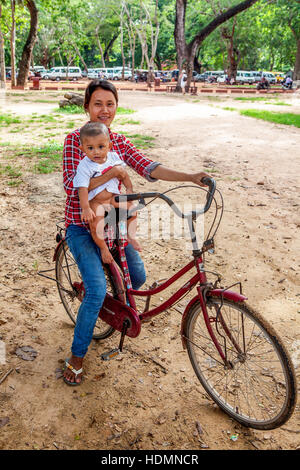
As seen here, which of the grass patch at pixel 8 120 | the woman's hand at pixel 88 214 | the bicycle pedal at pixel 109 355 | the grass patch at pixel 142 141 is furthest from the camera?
the grass patch at pixel 8 120

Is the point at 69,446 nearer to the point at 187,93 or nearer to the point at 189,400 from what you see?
the point at 189,400

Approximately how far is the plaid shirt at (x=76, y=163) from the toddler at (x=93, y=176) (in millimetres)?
86

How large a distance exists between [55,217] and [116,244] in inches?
115

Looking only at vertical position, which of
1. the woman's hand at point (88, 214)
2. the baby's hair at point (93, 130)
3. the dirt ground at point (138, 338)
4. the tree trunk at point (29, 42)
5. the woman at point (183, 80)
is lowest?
the dirt ground at point (138, 338)

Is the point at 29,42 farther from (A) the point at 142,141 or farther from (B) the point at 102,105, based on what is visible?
(B) the point at 102,105

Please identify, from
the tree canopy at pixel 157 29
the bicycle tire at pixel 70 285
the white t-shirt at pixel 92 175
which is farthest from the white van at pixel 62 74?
the white t-shirt at pixel 92 175

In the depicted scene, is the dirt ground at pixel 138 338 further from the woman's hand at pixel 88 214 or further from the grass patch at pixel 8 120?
the grass patch at pixel 8 120

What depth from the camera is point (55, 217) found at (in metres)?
5.51

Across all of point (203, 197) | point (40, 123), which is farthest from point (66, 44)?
point (203, 197)

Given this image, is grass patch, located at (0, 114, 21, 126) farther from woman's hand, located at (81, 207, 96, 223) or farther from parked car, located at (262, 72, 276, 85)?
parked car, located at (262, 72, 276, 85)

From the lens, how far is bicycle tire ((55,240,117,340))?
3131mm

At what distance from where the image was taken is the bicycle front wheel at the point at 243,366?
2289mm

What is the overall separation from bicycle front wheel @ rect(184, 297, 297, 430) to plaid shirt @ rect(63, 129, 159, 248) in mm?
902

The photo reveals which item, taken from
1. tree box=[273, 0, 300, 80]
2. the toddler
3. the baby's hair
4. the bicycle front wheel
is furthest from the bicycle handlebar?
tree box=[273, 0, 300, 80]
